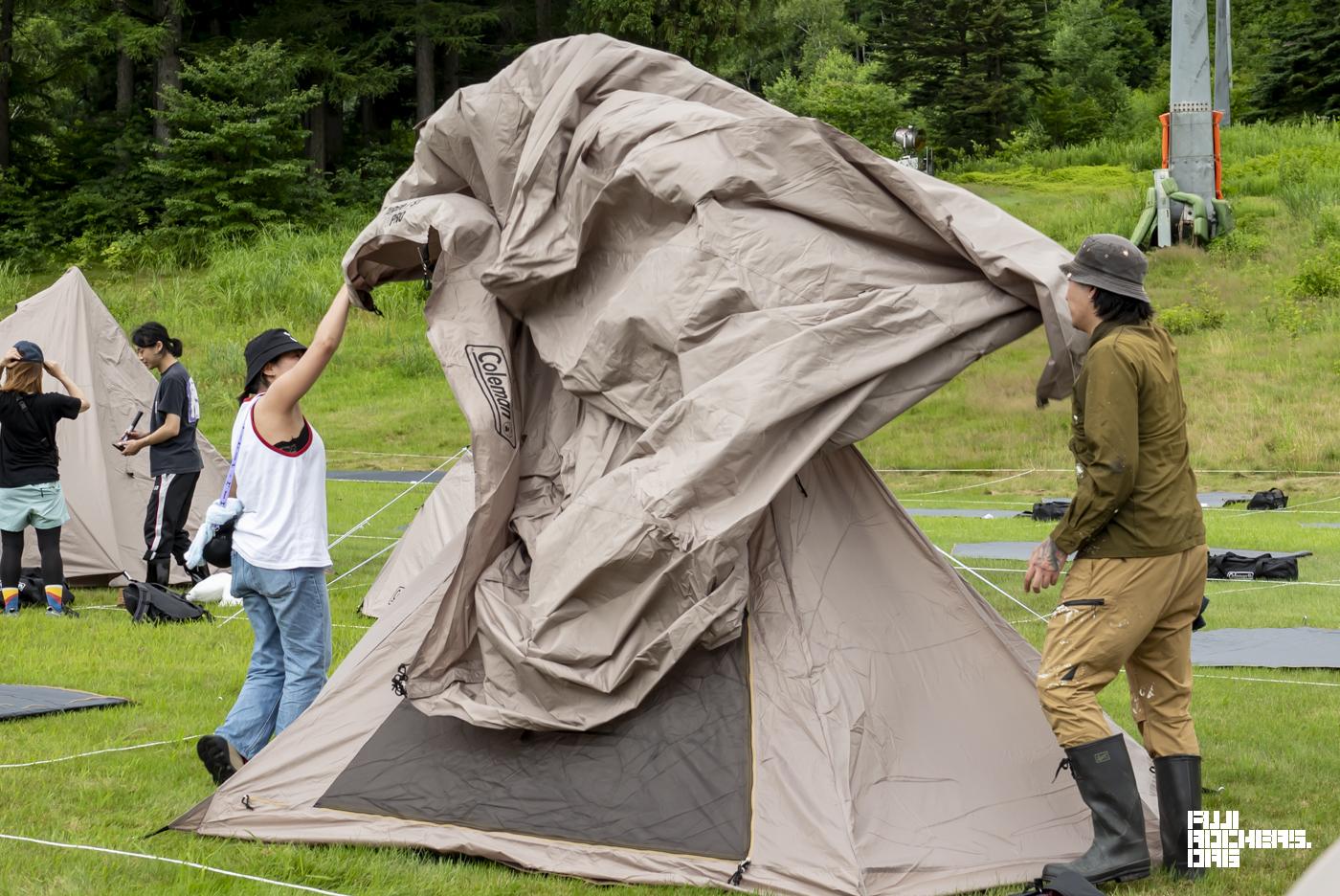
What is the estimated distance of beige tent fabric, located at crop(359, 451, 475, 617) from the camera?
9039 millimetres

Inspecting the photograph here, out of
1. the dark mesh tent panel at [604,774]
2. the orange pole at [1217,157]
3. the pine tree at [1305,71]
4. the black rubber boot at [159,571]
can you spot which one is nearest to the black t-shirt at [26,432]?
the black rubber boot at [159,571]

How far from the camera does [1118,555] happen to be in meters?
4.29

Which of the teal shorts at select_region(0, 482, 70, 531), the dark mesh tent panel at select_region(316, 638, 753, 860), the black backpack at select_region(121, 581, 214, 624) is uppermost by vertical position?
the dark mesh tent panel at select_region(316, 638, 753, 860)

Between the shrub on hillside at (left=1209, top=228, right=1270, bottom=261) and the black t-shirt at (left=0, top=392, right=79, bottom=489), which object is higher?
the black t-shirt at (left=0, top=392, right=79, bottom=489)

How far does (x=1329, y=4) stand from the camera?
4069 cm

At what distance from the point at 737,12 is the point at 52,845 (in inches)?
1063

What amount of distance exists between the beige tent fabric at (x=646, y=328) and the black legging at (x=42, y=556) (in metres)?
5.09

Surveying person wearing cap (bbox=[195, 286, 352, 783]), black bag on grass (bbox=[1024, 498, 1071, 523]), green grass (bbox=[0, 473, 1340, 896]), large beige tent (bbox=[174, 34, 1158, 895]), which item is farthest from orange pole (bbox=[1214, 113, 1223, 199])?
person wearing cap (bbox=[195, 286, 352, 783])

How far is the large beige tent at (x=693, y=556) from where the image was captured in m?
4.46

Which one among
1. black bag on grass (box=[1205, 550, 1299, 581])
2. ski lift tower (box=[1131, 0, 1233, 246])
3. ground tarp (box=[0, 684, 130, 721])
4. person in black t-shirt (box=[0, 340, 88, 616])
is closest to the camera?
ground tarp (box=[0, 684, 130, 721])

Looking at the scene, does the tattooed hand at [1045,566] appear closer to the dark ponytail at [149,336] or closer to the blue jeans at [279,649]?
the blue jeans at [279,649]

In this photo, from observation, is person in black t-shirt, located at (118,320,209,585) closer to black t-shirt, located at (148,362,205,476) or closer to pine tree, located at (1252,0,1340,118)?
black t-shirt, located at (148,362,205,476)

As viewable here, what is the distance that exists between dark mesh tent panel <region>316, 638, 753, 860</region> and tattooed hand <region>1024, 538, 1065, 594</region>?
3.25 feet

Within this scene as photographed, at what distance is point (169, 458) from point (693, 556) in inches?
262
